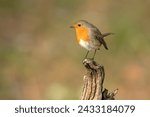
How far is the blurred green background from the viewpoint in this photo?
15164mm

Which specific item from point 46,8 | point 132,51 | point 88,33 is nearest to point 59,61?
point 132,51

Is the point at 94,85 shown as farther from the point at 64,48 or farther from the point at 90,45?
the point at 64,48

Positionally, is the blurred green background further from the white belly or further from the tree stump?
the tree stump

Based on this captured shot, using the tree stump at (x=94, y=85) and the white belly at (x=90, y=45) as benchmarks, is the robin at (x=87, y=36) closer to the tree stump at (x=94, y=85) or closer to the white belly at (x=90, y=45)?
the white belly at (x=90, y=45)

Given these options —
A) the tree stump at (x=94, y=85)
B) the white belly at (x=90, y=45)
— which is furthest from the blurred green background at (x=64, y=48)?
the tree stump at (x=94, y=85)

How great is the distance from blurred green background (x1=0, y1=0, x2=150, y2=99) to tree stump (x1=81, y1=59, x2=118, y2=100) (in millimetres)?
4775

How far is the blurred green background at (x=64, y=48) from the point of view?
1516cm

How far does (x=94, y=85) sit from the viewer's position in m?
9.34

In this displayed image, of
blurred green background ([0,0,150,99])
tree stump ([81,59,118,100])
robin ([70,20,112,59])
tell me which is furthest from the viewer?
blurred green background ([0,0,150,99])

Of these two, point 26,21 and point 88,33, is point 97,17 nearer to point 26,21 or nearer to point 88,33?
point 26,21

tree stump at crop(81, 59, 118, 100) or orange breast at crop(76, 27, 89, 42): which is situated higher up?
orange breast at crop(76, 27, 89, 42)

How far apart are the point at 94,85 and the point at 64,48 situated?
23.0 feet

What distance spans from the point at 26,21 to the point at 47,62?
6.61 ft

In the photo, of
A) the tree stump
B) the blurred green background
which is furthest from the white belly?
the blurred green background
